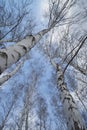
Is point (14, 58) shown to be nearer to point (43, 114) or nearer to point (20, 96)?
point (20, 96)

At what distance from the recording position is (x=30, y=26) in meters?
8.50

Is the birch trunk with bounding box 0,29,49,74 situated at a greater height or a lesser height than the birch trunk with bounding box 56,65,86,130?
greater

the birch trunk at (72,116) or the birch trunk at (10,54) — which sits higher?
the birch trunk at (10,54)

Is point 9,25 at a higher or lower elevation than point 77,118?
higher

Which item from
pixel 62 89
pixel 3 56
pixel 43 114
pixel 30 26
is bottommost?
pixel 43 114

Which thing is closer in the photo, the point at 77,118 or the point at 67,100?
the point at 77,118

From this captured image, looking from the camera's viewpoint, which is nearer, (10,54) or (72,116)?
(10,54)

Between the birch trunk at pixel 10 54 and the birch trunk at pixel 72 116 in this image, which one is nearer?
the birch trunk at pixel 10 54

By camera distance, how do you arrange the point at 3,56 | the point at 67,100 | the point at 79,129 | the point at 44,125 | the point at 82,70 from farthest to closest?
1. the point at 44,125
2. the point at 82,70
3. the point at 67,100
4. the point at 79,129
5. the point at 3,56

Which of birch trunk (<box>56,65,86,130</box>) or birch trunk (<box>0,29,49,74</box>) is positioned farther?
birch trunk (<box>56,65,86,130</box>)

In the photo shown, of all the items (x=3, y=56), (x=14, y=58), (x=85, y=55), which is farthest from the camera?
(x=85, y=55)

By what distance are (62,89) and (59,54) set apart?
5553 mm

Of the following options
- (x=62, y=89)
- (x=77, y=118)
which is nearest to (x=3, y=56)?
(x=77, y=118)

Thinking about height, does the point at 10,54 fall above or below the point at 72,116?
above
